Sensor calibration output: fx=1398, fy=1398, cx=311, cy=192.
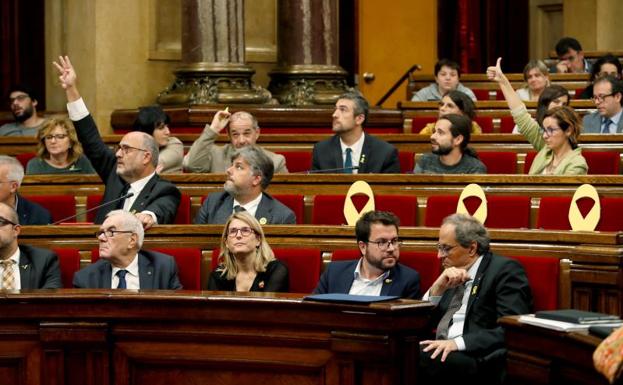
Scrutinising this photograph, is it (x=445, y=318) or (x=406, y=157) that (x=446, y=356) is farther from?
(x=406, y=157)

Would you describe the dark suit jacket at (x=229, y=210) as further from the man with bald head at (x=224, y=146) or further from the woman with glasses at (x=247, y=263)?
the man with bald head at (x=224, y=146)

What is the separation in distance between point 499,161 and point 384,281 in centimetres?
255

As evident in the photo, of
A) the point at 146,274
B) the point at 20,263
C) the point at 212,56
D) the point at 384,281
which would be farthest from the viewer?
the point at 212,56

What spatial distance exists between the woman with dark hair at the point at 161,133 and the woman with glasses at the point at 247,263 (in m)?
2.22

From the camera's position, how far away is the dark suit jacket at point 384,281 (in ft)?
16.2

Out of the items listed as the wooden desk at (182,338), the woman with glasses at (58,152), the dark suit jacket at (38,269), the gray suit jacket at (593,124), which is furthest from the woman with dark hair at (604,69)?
the wooden desk at (182,338)

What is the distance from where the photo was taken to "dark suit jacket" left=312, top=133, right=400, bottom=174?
7098 mm

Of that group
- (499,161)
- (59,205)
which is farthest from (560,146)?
(59,205)

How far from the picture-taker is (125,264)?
528cm

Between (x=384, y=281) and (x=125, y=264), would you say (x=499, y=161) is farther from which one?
(x=125, y=264)

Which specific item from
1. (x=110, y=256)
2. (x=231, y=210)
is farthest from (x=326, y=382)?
(x=231, y=210)

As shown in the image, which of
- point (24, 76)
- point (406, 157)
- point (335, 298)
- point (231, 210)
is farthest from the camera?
point (24, 76)

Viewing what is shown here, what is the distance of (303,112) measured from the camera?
9703 mm

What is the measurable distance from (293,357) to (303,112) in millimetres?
5678
